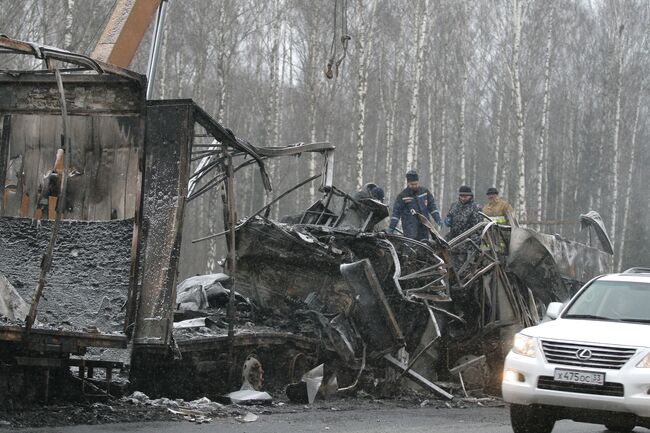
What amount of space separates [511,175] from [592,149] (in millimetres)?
5153

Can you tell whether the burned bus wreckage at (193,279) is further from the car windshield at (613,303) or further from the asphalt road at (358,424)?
Result: the car windshield at (613,303)

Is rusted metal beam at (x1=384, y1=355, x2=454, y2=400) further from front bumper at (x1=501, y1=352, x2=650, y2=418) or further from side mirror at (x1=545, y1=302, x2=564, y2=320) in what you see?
front bumper at (x1=501, y1=352, x2=650, y2=418)

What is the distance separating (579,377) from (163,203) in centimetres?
418

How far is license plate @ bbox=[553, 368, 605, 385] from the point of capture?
26.2 feet

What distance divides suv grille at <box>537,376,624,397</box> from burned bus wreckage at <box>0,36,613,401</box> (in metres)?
3.40

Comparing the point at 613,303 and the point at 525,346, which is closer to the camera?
the point at 525,346

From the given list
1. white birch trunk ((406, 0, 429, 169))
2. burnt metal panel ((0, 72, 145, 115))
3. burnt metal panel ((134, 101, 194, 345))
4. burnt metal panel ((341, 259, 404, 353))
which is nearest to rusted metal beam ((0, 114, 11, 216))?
burnt metal panel ((0, 72, 145, 115))

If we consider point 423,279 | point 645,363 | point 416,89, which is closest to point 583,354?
point 645,363

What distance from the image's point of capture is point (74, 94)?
9.83 meters

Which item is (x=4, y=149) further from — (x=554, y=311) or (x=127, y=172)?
(x=554, y=311)

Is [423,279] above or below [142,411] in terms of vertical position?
above

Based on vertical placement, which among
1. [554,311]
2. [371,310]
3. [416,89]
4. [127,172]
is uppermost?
[416,89]

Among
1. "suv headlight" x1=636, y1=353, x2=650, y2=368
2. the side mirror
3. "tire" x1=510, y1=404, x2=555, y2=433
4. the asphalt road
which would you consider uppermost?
the side mirror

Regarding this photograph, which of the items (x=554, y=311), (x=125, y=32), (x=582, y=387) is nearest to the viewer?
(x=582, y=387)
